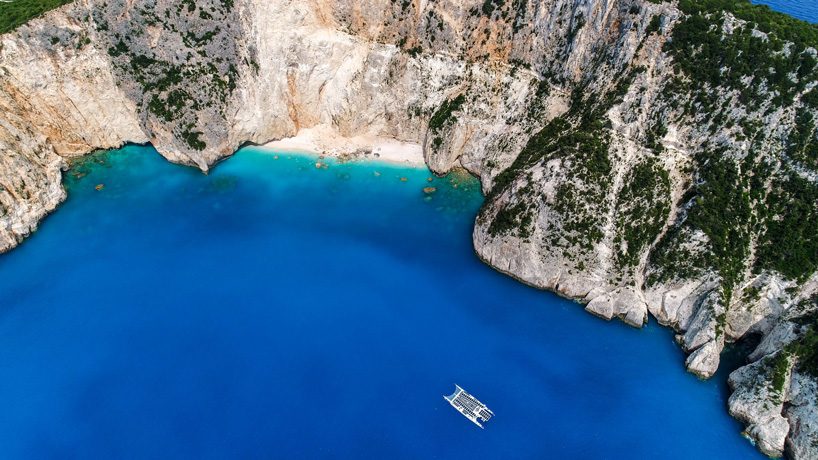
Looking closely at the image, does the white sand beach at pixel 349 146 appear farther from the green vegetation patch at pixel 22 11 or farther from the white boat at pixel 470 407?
the white boat at pixel 470 407

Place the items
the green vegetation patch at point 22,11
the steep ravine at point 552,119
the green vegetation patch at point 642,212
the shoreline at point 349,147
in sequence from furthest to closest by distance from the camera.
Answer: the shoreline at point 349,147 < the green vegetation patch at point 22,11 < the green vegetation patch at point 642,212 < the steep ravine at point 552,119

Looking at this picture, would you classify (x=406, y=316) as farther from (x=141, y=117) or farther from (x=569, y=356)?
(x=141, y=117)

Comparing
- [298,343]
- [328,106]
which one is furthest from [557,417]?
[328,106]

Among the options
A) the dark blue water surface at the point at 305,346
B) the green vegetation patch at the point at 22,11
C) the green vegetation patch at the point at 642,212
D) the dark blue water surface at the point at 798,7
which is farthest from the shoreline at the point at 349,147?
the dark blue water surface at the point at 798,7

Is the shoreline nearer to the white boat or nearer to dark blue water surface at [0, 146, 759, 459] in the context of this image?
dark blue water surface at [0, 146, 759, 459]

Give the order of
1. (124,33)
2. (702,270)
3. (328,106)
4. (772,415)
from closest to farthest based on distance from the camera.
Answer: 1. (772,415)
2. (702,270)
3. (124,33)
4. (328,106)
